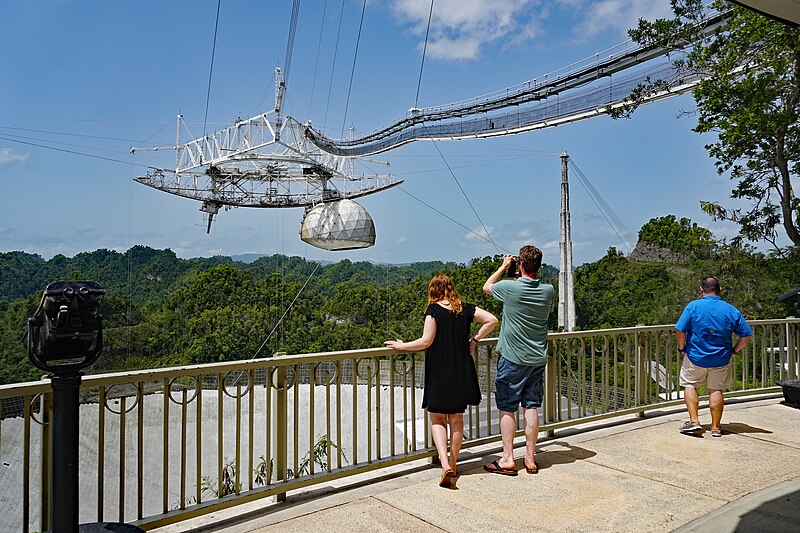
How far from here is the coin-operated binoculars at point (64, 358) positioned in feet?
7.74

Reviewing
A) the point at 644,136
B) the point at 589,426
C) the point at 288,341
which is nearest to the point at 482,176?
the point at 644,136

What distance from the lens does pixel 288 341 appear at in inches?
1291

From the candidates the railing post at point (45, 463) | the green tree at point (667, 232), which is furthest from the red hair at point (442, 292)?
the green tree at point (667, 232)

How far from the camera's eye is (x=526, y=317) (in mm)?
4012

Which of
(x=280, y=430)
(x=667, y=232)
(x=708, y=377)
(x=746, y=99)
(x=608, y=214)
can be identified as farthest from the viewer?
(x=667, y=232)

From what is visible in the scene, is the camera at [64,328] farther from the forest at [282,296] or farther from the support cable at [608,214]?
the support cable at [608,214]

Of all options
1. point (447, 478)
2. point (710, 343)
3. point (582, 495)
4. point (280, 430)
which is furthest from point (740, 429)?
point (280, 430)

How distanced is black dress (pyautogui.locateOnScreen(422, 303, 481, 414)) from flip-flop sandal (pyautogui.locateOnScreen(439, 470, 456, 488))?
363mm

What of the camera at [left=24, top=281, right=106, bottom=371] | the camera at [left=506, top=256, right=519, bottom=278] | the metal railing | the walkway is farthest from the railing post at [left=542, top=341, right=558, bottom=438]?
the camera at [left=24, top=281, right=106, bottom=371]

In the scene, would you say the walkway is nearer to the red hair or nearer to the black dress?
the black dress

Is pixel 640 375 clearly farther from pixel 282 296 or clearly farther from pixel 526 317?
pixel 282 296

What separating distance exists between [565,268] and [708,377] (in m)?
24.8

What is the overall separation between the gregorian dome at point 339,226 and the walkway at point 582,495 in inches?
199

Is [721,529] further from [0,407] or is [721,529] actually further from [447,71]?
[447,71]
